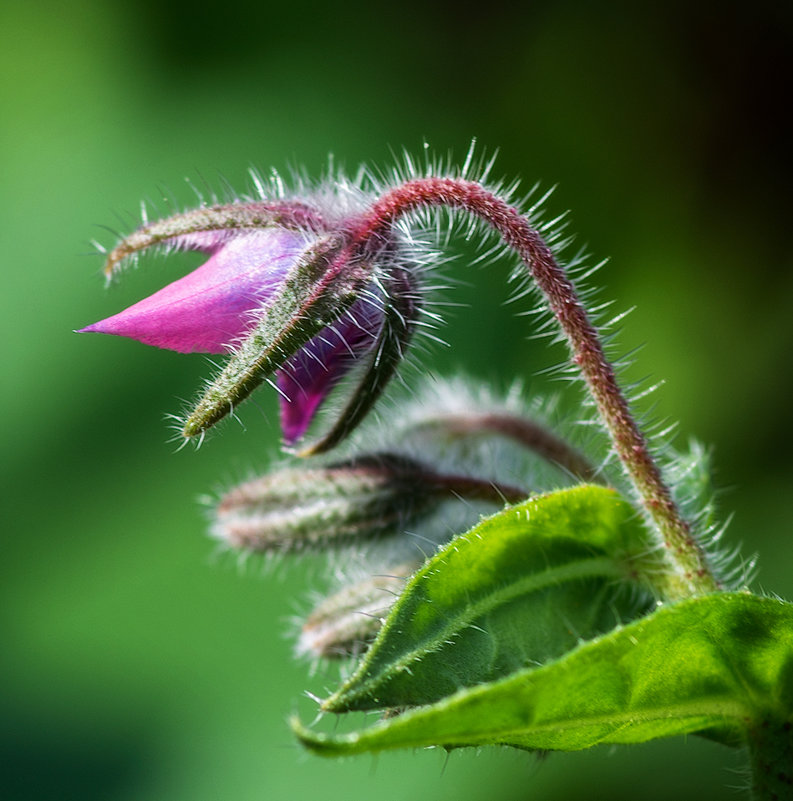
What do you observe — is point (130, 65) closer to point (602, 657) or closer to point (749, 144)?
point (749, 144)

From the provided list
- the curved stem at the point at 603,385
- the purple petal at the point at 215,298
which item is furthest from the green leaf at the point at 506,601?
the purple petal at the point at 215,298

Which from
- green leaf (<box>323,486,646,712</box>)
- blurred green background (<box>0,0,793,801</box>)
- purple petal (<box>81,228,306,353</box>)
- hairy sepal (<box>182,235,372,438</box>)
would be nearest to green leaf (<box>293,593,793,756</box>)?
green leaf (<box>323,486,646,712</box>)

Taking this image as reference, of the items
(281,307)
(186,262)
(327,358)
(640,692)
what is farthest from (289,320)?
(186,262)

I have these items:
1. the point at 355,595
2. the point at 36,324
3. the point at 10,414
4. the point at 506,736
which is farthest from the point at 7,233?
the point at 506,736

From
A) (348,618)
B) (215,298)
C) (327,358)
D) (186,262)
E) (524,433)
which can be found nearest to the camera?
(215,298)

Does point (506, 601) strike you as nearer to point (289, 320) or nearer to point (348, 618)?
point (348, 618)

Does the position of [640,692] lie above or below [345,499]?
below

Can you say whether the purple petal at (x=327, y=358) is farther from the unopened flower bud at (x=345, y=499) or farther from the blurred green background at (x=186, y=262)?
the blurred green background at (x=186, y=262)
